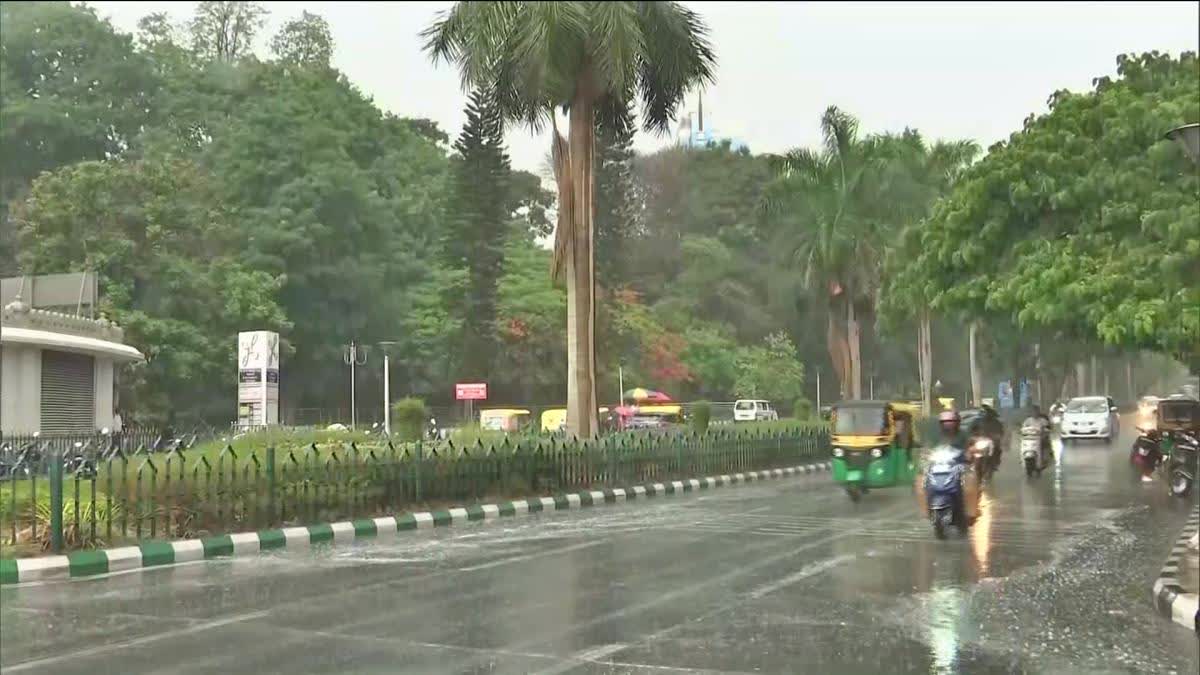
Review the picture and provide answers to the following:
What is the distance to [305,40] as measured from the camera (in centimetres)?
5328

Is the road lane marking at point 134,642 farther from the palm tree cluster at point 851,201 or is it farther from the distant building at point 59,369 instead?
the palm tree cluster at point 851,201

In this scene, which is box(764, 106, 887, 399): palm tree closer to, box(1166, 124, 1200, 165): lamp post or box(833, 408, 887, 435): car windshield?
box(833, 408, 887, 435): car windshield

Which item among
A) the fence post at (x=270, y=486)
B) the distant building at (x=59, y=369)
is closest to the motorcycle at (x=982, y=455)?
the fence post at (x=270, y=486)

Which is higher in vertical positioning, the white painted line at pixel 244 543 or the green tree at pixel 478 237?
the green tree at pixel 478 237

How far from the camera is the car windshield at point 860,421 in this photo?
62.3 ft

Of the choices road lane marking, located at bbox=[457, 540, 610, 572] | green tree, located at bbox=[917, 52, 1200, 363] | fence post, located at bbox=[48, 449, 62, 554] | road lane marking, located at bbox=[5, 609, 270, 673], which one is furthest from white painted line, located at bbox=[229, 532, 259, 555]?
green tree, located at bbox=[917, 52, 1200, 363]

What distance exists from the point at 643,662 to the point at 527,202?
53.6m

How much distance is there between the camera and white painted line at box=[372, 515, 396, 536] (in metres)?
14.8

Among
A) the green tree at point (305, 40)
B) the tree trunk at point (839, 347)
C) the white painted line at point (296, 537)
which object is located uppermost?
the green tree at point (305, 40)

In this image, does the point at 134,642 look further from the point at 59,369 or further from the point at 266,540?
the point at 59,369

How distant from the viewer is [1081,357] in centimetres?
5772

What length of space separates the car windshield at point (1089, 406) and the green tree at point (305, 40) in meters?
36.6

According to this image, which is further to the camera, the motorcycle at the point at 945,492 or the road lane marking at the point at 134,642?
the motorcycle at the point at 945,492

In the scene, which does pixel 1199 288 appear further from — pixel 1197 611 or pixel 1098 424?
pixel 1098 424
